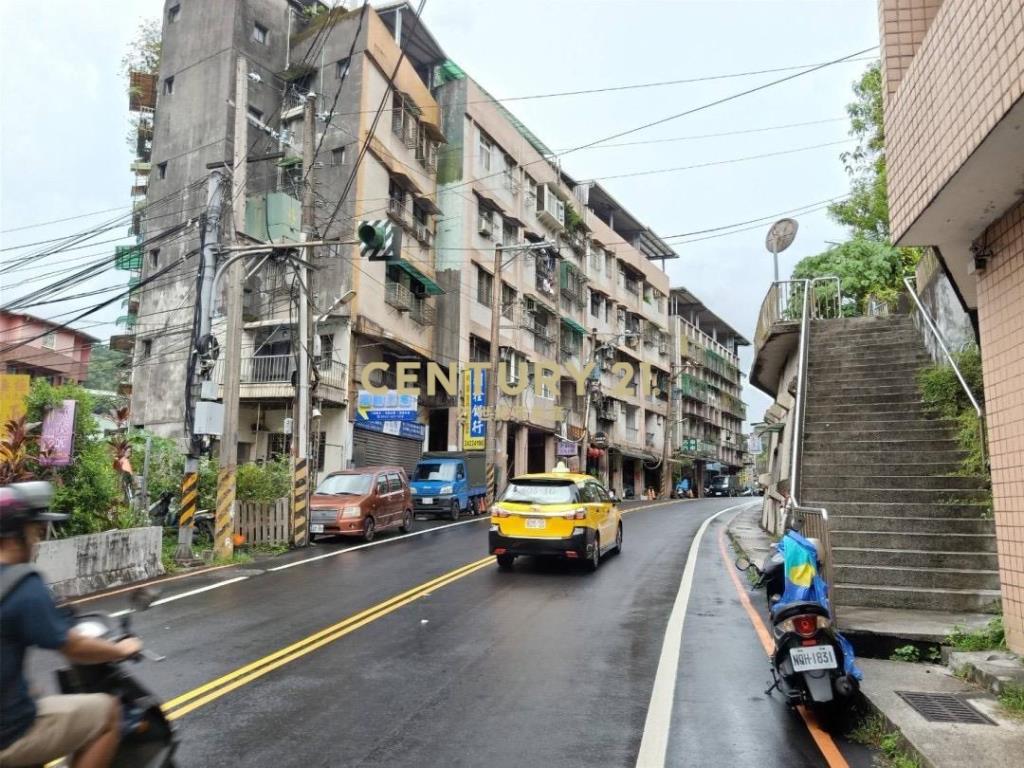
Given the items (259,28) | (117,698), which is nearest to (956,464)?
(117,698)

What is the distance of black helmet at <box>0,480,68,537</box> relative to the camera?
314 centimetres

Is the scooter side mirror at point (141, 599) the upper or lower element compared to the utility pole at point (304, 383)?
lower

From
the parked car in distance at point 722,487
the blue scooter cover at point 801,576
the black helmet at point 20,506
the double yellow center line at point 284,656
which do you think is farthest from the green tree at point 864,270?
the parked car in distance at point 722,487

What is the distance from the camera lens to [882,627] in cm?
757

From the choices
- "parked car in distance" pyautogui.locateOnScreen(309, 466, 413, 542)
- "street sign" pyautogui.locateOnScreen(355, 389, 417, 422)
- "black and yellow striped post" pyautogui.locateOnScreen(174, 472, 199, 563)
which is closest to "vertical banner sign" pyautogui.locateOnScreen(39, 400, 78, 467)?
"black and yellow striped post" pyautogui.locateOnScreen(174, 472, 199, 563)

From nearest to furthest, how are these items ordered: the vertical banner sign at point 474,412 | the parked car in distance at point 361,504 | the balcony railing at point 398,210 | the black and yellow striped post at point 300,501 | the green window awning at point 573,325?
the black and yellow striped post at point 300,501 < the parked car in distance at point 361,504 < the balcony railing at point 398,210 < the vertical banner sign at point 474,412 < the green window awning at point 573,325

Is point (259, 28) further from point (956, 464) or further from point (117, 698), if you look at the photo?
point (117, 698)

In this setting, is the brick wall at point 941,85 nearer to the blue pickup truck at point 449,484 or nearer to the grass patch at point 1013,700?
the grass patch at point 1013,700

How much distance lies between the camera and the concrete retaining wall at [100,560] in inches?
439

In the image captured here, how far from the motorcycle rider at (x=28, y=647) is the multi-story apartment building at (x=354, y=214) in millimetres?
20753

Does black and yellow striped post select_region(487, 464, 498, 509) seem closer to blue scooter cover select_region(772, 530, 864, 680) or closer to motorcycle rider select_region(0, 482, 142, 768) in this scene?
blue scooter cover select_region(772, 530, 864, 680)

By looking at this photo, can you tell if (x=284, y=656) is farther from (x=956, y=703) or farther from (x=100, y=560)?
(x=100, y=560)

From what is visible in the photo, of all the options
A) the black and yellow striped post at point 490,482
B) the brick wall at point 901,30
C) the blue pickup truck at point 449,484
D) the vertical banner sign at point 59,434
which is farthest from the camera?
the black and yellow striped post at point 490,482

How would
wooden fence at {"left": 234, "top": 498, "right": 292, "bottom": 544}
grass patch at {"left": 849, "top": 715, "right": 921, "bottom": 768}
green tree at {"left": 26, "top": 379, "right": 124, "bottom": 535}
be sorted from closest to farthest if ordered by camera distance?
1. grass patch at {"left": 849, "top": 715, "right": 921, "bottom": 768}
2. green tree at {"left": 26, "top": 379, "right": 124, "bottom": 535}
3. wooden fence at {"left": 234, "top": 498, "right": 292, "bottom": 544}
